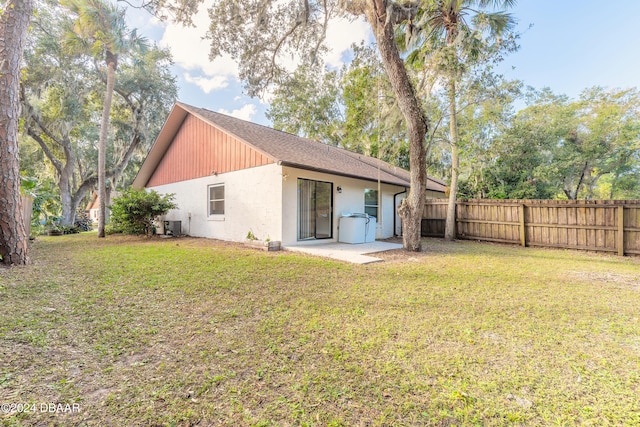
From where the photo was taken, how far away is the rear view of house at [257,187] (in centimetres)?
791

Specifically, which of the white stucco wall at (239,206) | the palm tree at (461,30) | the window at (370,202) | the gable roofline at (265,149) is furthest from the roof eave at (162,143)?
the palm tree at (461,30)

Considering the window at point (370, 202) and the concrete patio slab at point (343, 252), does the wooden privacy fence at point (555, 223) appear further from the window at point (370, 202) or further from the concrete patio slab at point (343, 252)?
the concrete patio slab at point (343, 252)

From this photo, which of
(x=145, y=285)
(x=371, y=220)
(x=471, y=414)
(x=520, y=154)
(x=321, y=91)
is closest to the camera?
(x=471, y=414)

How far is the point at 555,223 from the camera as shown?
834 centimetres

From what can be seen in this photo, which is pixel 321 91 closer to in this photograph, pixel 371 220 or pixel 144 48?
pixel 144 48

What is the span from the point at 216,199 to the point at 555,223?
11515 mm

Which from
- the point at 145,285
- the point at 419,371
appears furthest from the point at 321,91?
the point at 419,371

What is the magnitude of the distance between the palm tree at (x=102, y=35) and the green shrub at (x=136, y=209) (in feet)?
4.51

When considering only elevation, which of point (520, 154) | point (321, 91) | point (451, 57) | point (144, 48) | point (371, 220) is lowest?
point (371, 220)

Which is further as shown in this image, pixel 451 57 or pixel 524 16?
pixel 524 16

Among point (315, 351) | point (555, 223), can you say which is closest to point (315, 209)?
point (315, 351)

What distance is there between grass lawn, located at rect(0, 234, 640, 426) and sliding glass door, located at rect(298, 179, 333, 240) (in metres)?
4.26

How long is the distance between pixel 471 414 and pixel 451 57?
782 centimetres

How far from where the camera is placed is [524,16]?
7.74 m
